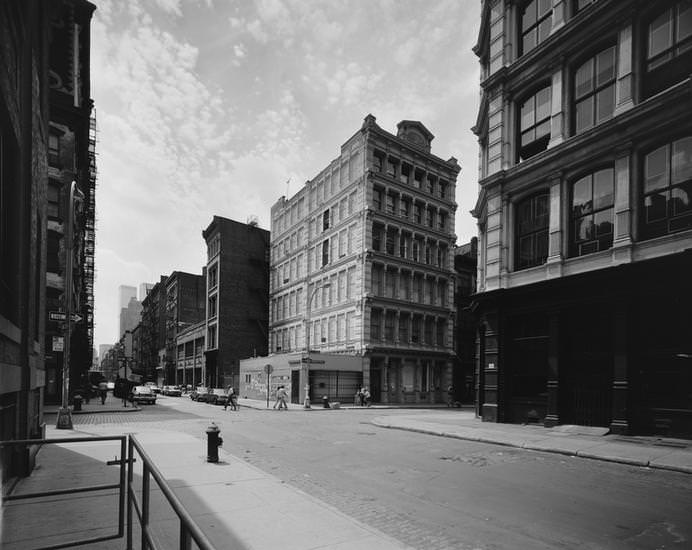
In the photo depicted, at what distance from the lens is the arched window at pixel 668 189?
53.4 ft

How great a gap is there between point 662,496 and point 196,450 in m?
11.0

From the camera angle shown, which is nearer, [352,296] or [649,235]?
[649,235]

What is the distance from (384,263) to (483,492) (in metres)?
34.3

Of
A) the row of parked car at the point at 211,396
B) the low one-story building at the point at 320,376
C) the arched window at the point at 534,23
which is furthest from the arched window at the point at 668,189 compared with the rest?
the row of parked car at the point at 211,396

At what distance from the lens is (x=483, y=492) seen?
9227mm

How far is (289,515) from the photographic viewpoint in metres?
7.21

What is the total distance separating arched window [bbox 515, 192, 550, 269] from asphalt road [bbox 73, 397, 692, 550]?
9799 millimetres

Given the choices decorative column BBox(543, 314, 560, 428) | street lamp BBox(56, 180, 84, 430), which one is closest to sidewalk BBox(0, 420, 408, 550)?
street lamp BBox(56, 180, 84, 430)

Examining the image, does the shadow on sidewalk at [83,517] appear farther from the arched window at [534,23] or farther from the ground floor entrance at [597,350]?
the arched window at [534,23]

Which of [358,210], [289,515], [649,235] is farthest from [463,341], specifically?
[289,515]

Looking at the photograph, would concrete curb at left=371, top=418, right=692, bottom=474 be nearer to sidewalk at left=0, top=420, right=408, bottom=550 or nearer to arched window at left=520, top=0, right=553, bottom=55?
sidewalk at left=0, top=420, right=408, bottom=550

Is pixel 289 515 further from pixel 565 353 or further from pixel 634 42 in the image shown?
pixel 634 42

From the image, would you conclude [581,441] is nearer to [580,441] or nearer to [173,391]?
[580,441]

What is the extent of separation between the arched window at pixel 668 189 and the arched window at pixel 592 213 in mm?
1413
